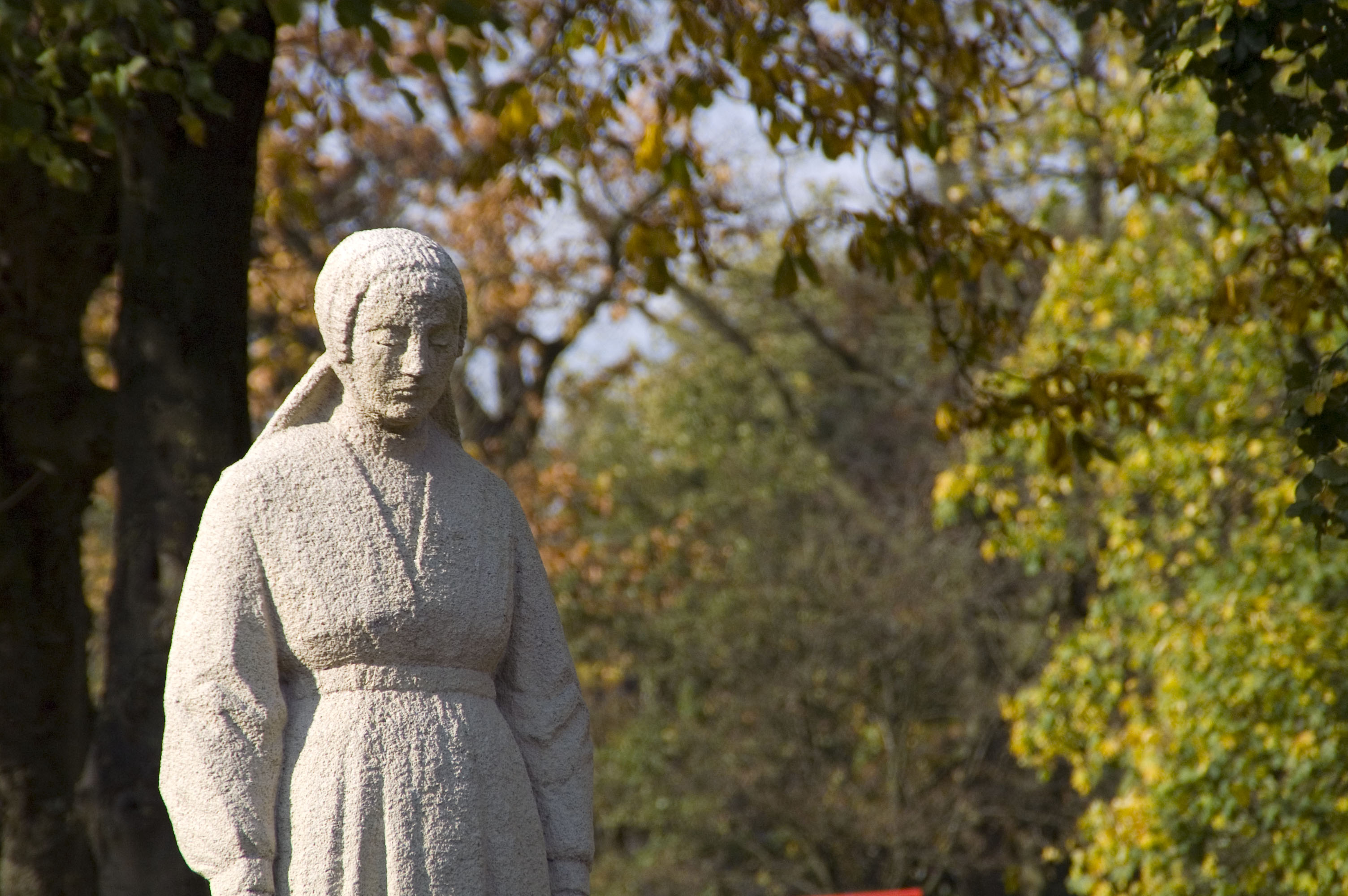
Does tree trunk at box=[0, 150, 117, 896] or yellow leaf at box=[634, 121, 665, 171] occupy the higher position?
yellow leaf at box=[634, 121, 665, 171]

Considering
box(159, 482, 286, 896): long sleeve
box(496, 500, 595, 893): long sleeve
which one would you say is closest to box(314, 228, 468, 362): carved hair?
box(159, 482, 286, 896): long sleeve

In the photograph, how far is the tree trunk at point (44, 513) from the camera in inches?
322

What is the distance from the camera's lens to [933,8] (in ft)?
29.7

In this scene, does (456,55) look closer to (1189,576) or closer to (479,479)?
(479,479)

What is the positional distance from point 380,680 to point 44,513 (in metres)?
5.43

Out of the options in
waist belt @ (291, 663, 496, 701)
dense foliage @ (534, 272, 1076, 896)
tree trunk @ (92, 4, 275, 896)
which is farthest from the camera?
dense foliage @ (534, 272, 1076, 896)

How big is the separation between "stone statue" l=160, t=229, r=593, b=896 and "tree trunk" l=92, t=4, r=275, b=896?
3.29 metres

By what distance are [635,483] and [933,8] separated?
54.5 ft

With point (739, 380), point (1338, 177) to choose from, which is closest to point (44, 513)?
point (1338, 177)

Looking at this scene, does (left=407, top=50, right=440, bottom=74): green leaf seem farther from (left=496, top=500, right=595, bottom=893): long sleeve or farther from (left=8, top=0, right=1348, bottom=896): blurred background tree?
(left=496, top=500, right=595, bottom=893): long sleeve

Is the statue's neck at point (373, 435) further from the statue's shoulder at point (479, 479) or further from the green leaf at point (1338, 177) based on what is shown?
the green leaf at point (1338, 177)

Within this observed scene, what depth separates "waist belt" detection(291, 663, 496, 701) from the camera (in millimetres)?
3762

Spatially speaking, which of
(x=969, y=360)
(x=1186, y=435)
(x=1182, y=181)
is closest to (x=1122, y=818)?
(x=1186, y=435)

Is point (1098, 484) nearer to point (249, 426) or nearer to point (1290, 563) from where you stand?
point (1290, 563)
